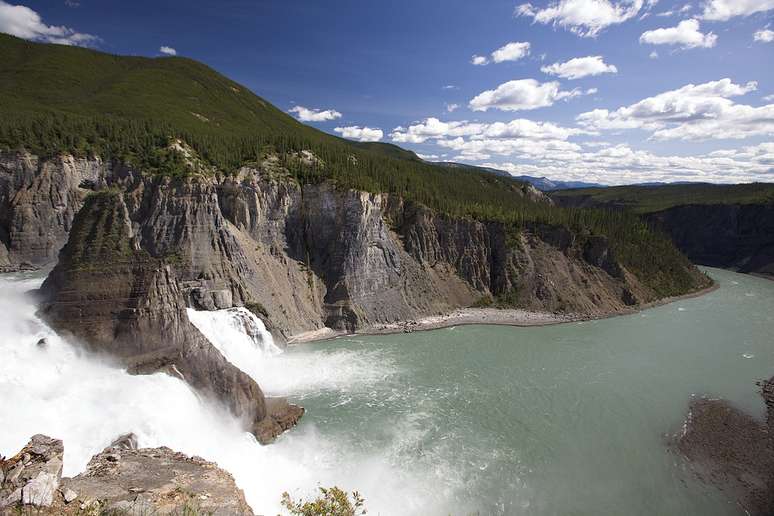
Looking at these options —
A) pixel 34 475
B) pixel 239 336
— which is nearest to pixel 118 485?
pixel 34 475

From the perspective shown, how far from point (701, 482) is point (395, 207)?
148 ft

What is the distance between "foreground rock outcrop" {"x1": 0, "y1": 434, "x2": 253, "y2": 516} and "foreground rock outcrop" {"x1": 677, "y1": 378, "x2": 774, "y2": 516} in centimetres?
2580

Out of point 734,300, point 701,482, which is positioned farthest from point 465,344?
point 734,300

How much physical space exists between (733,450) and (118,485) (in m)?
33.0

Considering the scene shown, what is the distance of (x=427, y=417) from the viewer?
28.9 meters

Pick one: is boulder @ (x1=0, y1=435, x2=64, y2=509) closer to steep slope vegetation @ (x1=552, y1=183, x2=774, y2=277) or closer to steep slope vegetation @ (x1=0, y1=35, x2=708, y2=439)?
steep slope vegetation @ (x1=0, y1=35, x2=708, y2=439)

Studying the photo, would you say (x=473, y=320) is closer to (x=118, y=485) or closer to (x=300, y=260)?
(x=300, y=260)

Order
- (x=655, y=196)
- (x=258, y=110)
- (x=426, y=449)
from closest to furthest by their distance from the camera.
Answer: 1. (x=426, y=449)
2. (x=258, y=110)
3. (x=655, y=196)

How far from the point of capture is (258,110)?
423 feet

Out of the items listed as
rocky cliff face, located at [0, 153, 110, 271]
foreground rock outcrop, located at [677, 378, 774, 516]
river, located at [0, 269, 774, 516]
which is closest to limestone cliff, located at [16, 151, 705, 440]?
rocky cliff face, located at [0, 153, 110, 271]

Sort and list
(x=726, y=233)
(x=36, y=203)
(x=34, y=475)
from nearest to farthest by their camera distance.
A: (x=34, y=475)
(x=36, y=203)
(x=726, y=233)

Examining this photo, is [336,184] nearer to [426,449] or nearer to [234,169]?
[234,169]

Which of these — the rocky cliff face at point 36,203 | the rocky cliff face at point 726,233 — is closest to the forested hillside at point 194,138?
the rocky cliff face at point 36,203

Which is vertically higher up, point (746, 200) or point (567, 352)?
point (746, 200)
